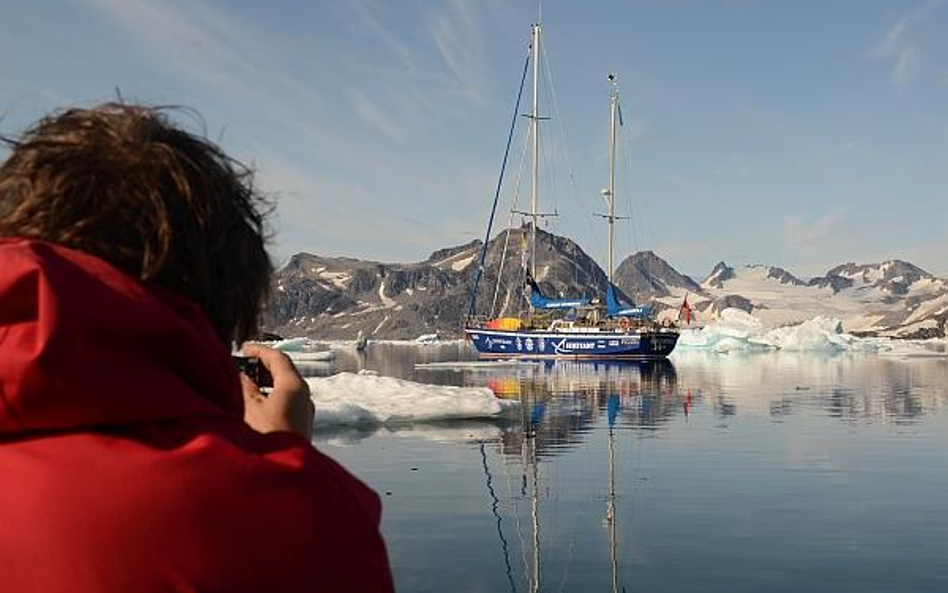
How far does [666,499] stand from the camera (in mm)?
15617

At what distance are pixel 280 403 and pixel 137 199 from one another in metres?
0.53

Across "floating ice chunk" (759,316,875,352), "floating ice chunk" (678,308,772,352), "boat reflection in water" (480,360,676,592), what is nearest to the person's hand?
"boat reflection in water" (480,360,676,592)

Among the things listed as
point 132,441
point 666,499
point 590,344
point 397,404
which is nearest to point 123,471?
point 132,441

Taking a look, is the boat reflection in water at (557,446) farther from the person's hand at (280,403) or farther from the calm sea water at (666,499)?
the person's hand at (280,403)

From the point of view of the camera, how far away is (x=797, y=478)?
17.9 metres

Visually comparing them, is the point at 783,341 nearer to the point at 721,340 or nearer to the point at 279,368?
the point at 721,340

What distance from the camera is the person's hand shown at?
191cm

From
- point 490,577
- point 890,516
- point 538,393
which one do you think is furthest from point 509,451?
point 538,393

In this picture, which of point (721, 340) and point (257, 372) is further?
point (721, 340)

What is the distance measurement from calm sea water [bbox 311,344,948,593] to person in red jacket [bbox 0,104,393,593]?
29.9ft

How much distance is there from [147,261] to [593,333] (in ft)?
249

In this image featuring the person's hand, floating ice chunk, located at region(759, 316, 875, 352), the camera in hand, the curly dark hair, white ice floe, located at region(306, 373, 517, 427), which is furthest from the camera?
floating ice chunk, located at region(759, 316, 875, 352)

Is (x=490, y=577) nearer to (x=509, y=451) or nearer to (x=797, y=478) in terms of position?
(x=797, y=478)

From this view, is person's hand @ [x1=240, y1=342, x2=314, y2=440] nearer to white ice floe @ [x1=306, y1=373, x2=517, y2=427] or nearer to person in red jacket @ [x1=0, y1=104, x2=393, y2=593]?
person in red jacket @ [x1=0, y1=104, x2=393, y2=593]
